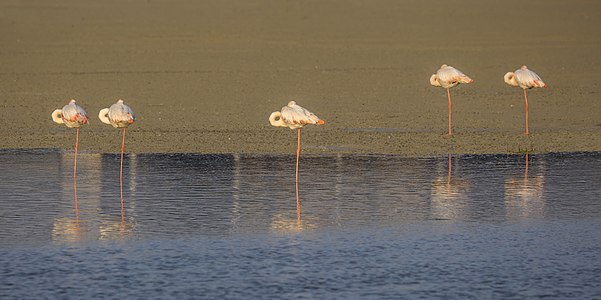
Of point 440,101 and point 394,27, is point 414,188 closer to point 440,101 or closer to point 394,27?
point 440,101

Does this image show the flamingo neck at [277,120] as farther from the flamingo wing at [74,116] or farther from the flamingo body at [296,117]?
the flamingo wing at [74,116]

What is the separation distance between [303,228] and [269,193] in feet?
6.85

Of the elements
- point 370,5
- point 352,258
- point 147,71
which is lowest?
point 352,258

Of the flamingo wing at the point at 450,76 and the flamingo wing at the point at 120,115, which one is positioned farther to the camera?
the flamingo wing at the point at 450,76

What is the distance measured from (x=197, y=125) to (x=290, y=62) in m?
11.4

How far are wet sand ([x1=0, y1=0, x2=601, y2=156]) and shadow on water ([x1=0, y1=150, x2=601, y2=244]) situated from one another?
1387 mm

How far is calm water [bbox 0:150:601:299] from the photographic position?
30.1ft

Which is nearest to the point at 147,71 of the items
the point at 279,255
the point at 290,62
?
the point at 290,62

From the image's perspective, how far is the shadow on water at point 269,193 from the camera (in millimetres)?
11578

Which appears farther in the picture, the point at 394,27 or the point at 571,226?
the point at 394,27

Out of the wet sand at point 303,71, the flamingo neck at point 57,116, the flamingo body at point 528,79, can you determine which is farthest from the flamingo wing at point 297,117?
the flamingo body at point 528,79

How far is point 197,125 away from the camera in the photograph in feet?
67.3

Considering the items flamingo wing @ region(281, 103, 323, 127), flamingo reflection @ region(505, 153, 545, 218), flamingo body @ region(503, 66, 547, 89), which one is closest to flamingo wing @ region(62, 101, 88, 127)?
flamingo wing @ region(281, 103, 323, 127)

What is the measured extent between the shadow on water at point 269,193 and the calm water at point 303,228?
0.02 m
